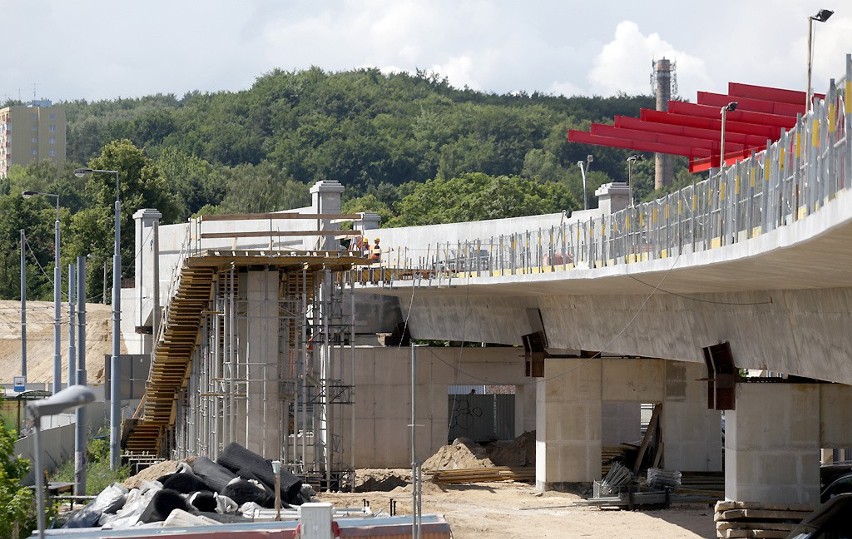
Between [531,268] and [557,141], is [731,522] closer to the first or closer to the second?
[531,268]

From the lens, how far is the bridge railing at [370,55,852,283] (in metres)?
17.1

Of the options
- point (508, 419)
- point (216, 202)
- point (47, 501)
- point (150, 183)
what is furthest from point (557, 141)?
point (47, 501)

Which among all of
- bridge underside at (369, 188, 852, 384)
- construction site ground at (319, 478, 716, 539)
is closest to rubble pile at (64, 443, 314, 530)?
construction site ground at (319, 478, 716, 539)

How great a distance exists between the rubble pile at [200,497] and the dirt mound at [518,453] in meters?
20.9

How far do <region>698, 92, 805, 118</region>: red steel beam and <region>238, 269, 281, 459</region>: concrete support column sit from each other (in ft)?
38.8

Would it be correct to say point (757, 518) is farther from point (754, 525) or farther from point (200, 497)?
point (200, 497)

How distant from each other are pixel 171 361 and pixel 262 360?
22.3 feet

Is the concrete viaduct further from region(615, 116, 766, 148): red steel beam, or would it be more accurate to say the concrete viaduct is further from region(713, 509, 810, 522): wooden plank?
region(615, 116, 766, 148): red steel beam

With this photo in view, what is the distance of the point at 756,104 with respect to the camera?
3731cm

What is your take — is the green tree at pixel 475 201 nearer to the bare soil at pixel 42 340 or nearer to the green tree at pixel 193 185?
the green tree at pixel 193 185

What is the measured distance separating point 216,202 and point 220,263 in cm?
10739

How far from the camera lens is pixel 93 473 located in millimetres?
41281

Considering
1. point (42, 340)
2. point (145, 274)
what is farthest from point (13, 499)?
point (42, 340)

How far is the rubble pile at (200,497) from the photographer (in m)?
28.0
